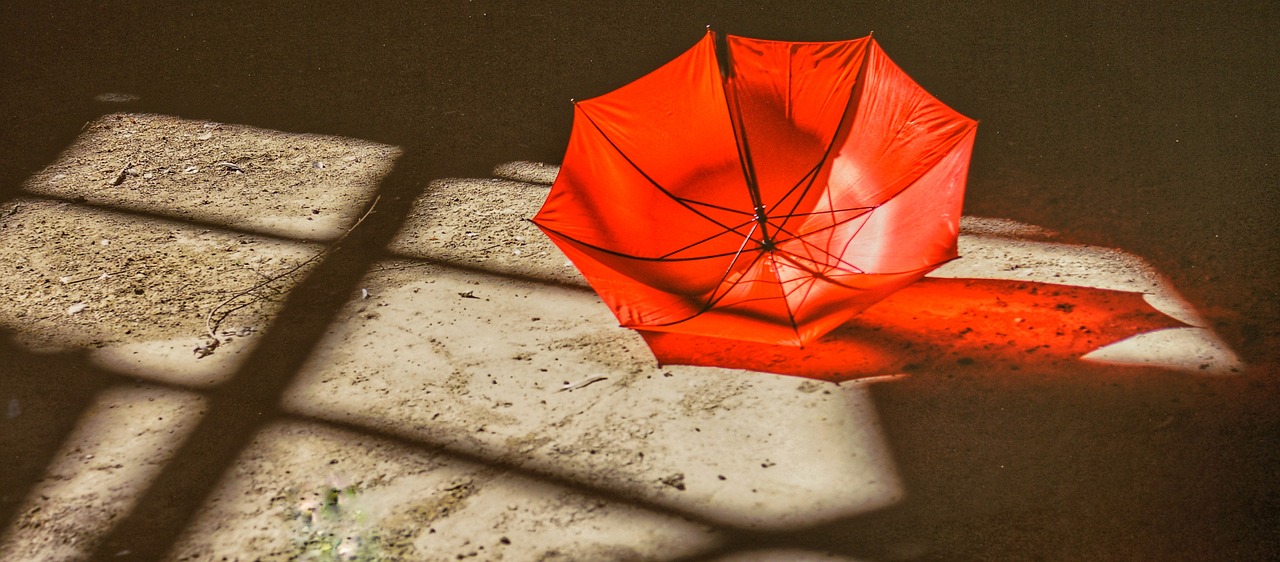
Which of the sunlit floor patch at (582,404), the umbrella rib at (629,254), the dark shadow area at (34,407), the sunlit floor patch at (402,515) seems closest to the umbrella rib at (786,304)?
the umbrella rib at (629,254)

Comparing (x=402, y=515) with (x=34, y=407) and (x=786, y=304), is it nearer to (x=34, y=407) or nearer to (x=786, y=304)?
(x=786, y=304)

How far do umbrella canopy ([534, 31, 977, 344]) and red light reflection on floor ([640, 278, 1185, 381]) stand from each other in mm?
385

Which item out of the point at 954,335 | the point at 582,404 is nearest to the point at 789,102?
the point at 954,335

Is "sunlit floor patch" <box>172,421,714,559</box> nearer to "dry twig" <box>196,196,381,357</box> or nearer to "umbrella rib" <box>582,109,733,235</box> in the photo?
"dry twig" <box>196,196,381,357</box>

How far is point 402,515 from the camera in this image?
2.90 m

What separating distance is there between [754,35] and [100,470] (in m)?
3.95

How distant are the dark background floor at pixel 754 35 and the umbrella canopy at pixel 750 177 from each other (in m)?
1.32

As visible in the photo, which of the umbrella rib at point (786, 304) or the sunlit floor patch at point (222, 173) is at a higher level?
the umbrella rib at point (786, 304)

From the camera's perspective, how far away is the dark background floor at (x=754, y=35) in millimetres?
4281

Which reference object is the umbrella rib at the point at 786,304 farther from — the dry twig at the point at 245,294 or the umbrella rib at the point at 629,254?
the dry twig at the point at 245,294

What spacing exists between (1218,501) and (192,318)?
3.51 meters

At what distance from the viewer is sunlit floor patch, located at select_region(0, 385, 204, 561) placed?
9.34 ft

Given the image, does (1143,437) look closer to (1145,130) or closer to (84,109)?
(1145,130)

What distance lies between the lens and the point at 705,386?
11.0 ft
